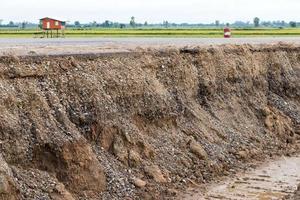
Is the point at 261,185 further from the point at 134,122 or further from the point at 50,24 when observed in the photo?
the point at 50,24

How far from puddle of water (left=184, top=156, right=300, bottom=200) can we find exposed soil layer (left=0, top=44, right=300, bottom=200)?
67 cm

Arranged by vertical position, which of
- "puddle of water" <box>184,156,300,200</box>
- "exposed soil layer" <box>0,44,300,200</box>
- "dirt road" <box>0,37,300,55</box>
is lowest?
"puddle of water" <box>184,156,300,200</box>

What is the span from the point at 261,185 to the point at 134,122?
4.84 meters

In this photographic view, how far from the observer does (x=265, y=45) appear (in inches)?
1282

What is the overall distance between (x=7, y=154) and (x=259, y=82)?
16.7m

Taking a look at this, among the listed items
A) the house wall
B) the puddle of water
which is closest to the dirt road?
the puddle of water

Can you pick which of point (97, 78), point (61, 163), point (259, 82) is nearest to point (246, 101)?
point (259, 82)

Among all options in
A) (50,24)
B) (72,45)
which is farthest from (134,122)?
(50,24)

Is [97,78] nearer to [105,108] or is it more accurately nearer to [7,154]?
[105,108]

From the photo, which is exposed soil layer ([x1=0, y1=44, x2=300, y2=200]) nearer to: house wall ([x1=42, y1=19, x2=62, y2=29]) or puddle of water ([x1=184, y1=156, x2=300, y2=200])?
puddle of water ([x1=184, y1=156, x2=300, y2=200])

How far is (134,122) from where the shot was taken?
21172 millimetres

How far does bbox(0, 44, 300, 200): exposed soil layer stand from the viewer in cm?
1705

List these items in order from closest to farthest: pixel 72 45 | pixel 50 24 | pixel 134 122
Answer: pixel 134 122, pixel 72 45, pixel 50 24

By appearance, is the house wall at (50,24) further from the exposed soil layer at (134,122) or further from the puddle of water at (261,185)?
the puddle of water at (261,185)
